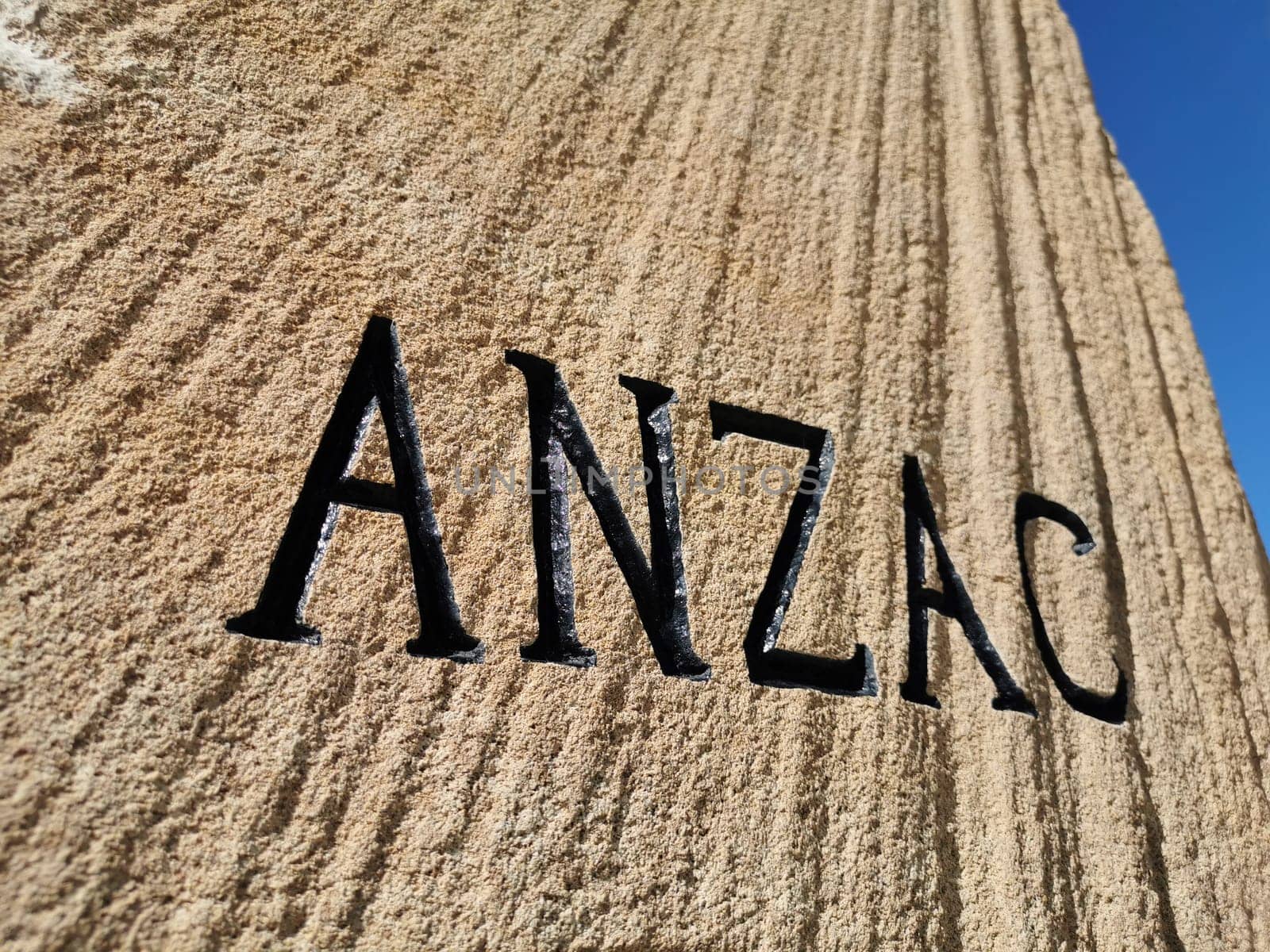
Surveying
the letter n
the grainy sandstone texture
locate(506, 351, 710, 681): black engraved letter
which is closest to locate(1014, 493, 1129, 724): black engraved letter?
the grainy sandstone texture

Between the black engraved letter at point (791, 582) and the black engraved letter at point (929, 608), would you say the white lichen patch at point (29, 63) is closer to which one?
the black engraved letter at point (791, 582)

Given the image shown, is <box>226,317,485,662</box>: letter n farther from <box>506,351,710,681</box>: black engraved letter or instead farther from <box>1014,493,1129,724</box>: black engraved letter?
<box>1014,493,1129,724</box>: black engraved letter

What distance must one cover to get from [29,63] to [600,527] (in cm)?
43

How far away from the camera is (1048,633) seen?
0.64m

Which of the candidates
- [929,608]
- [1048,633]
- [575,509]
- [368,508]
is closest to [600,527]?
[575,509]

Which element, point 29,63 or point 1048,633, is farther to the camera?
point 1048,633

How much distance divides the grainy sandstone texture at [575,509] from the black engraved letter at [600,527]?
0.01 m

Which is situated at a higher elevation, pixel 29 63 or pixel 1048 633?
pixel 29 63

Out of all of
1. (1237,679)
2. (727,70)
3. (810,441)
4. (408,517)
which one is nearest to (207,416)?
(408,517)

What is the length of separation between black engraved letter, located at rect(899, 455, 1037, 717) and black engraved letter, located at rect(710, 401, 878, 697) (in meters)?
0.04

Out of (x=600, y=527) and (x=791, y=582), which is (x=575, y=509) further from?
(x=791, y=582)

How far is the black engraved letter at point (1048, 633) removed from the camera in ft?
2.06

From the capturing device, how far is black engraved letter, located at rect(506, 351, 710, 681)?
1.62 feet

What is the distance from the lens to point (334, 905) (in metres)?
0.39
